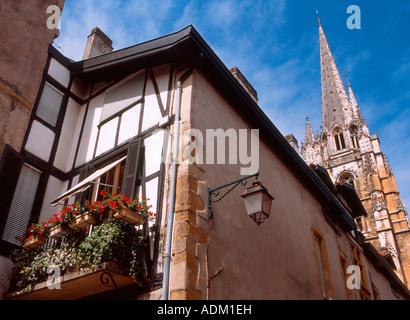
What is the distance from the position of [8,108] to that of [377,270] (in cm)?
1484

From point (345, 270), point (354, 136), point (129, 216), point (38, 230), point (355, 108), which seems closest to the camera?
point (129, 216)

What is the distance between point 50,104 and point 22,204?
258cm

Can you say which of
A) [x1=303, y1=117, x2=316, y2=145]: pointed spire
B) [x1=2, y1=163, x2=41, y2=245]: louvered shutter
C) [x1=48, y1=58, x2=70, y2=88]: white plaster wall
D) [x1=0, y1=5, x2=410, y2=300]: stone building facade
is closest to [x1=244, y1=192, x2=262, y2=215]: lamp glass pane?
[x1=0, y1=5, x2=410, y2=300]: stone building facade

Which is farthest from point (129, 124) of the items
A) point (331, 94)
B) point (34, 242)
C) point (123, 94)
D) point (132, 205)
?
point (331, 94)

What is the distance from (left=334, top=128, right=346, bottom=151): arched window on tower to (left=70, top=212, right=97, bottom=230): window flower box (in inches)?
2245

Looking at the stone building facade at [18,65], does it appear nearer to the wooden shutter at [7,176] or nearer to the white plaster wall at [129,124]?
the wooden shutter at [7,176]

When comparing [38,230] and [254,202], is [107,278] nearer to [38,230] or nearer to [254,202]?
[38,230]

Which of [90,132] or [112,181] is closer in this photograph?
[112,181]

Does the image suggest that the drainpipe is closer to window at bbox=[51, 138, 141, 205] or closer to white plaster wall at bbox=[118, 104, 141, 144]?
window at bbox=[51, 138, 141, 205]

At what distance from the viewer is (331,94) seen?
67.5 meters

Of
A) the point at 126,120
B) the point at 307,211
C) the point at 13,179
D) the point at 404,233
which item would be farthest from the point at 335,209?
the point at 404,233

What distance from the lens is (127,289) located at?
6.24m
